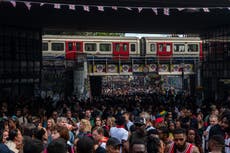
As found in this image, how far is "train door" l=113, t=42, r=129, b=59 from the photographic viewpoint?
44.1 metres

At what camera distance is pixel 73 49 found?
42.5 meters

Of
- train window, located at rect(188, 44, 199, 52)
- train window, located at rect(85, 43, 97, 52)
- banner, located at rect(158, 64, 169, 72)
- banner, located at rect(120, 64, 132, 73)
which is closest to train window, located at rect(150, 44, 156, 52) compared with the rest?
banner, located at rect(158, 64, 169, 72)

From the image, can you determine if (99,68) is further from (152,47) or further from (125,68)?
(152,47)

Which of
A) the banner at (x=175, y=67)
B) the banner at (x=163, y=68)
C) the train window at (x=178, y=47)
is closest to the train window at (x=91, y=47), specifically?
the banner at (x=163, y=68)

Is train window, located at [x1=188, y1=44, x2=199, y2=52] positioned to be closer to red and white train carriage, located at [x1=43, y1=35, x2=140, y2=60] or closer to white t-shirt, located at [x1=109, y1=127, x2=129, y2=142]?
red and white train carriage, located at [x1=43, y1=35, x2=140, y2=60]

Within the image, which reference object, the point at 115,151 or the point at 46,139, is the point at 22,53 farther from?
the point at 115,151

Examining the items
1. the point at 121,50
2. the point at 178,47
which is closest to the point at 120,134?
the point at 121,50

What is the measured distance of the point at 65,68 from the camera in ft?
142

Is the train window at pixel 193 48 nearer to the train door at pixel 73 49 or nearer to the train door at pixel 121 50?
the train door at pixel 121 50

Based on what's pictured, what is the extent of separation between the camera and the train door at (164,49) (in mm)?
46250

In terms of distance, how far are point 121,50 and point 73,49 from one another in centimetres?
458

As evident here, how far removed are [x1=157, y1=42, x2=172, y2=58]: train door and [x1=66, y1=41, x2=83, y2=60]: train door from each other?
317 inches

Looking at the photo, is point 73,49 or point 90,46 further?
point 90,46

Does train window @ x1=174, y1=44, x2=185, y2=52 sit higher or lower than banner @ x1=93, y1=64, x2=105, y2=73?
higher
